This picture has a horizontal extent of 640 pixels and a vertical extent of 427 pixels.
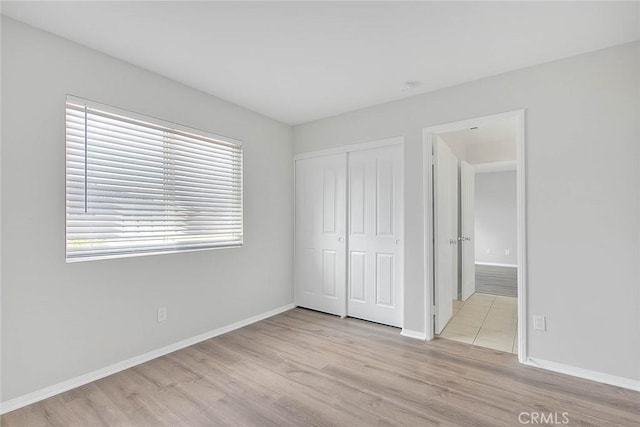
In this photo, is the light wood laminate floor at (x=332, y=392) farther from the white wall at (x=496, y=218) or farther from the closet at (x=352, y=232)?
the white wall at (x=496, y=218)

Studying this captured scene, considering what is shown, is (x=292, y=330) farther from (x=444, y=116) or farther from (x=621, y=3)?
(x=621, y=3)

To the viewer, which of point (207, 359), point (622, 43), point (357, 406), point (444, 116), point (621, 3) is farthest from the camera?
point (444, 116)

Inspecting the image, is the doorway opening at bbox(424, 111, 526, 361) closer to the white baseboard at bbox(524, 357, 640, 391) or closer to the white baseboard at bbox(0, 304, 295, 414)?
the white baseboard at bbox(524, 357, 640, 391)

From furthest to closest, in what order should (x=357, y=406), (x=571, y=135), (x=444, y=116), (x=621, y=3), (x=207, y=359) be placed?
(x=444, y=116)
(x=207, y=359)
(x=571, y=135)
(x=357, y=406)
(x=621, y=3)

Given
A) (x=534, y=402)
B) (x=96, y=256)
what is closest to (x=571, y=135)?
(x=534, y=402)

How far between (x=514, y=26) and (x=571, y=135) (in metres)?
0.98

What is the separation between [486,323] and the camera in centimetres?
343

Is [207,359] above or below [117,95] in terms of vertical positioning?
below

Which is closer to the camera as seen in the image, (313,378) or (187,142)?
(313,378)

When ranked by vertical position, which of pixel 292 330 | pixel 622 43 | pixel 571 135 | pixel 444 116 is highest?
pixel 622 43

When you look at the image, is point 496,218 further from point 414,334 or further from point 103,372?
point 103,372

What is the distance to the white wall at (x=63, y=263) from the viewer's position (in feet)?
6.33

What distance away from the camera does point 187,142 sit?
9.71ft

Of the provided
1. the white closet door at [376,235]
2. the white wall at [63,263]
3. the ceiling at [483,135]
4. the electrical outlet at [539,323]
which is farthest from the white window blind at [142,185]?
the ceiling at [483,135]
